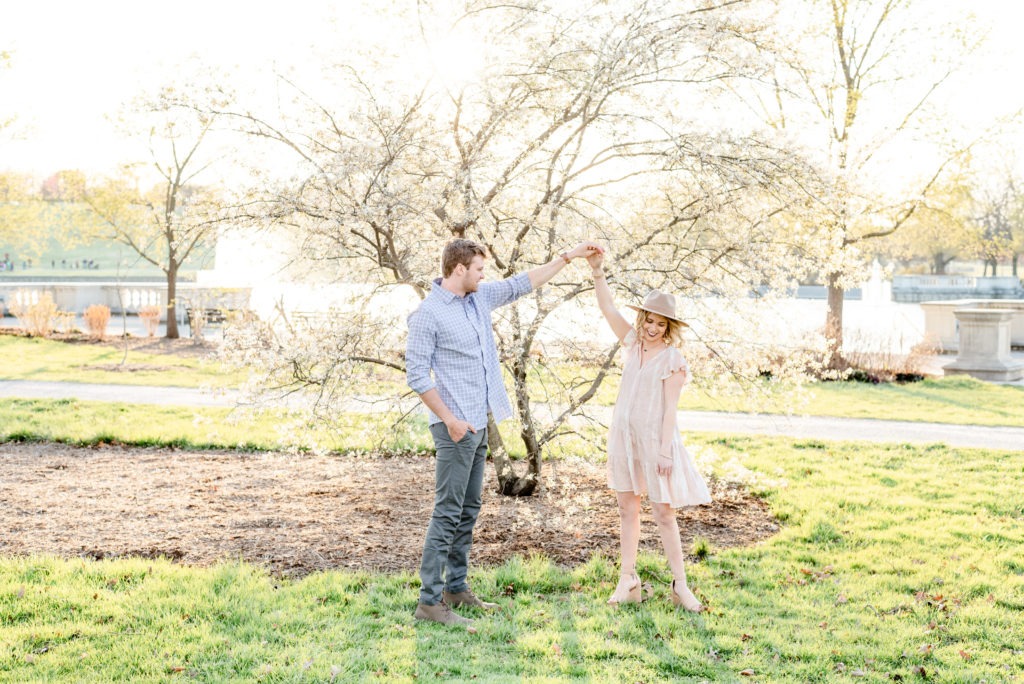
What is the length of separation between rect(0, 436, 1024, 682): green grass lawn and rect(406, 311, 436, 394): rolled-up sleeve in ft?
4.34

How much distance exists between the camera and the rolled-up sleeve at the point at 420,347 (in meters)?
4.41

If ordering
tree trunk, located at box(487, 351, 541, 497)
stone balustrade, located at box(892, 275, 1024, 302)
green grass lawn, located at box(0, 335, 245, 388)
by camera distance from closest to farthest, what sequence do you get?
1. tree trunk, located at box(487, 351, 541, 497)
2. green grass lawn, located at box(0, 335, 245, 388)
3. stone balustrade, located at box(892, 275, 1024, 302)

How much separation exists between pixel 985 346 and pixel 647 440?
14.3m

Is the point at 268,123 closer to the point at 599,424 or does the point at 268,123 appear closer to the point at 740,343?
the point at 599,424

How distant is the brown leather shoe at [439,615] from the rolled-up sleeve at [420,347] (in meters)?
1.18

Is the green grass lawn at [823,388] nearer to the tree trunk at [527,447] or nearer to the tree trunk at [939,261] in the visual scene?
the tree trunk at [527,447]

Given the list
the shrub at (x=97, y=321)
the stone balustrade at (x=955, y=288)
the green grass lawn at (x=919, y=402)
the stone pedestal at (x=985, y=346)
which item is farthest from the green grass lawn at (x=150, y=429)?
the stone balustrade at (x=955, y=288)

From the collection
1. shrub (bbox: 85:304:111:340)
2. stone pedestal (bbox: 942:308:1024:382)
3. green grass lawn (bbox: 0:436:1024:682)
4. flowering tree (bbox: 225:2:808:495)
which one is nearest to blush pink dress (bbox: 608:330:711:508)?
green grass lawn (bbox: 0:436:1024:682)

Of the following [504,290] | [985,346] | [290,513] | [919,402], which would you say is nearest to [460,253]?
[504,290]

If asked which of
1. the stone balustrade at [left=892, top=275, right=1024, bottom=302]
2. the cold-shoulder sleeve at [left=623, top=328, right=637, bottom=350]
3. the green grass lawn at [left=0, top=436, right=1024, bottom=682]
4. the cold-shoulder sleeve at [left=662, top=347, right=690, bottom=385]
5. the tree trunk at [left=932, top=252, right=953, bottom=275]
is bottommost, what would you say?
the green grass lawn at [left=0, top=436, right=1024, bottom=682]

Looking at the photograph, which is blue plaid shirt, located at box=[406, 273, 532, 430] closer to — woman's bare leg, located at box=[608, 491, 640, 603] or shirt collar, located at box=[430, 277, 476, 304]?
shirt collar, located at box=[430, 277, 476, 304]

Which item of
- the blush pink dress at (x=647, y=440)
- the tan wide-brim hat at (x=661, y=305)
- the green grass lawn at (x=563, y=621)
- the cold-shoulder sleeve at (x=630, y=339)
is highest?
the tan wide-brim hat at (x=661, y=305)

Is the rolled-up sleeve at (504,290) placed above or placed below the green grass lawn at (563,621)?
above

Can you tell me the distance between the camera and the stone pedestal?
645 inches
